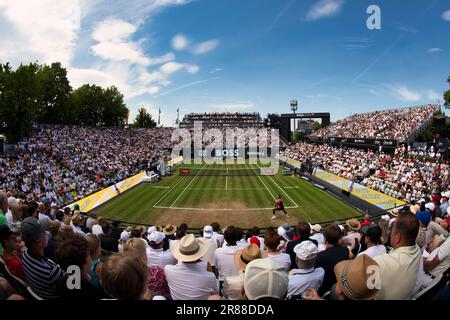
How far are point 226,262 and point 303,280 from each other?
191 centimetres

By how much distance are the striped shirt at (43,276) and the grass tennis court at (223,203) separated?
51.6 ft

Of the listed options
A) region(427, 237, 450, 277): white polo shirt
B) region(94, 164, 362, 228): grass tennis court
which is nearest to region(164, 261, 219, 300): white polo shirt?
region(427, 237, 450, 277): white polo shirt

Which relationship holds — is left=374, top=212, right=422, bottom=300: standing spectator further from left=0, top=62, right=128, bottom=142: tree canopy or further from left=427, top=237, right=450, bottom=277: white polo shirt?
left=0, top=62, right=128, bottom=142: tree canopy

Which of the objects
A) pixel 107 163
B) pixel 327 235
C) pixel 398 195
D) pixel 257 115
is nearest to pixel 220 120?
pixel 257 115

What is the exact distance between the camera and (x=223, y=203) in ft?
85.5

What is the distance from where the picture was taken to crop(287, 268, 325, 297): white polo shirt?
13.0ft

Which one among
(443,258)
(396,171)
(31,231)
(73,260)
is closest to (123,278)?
(73,260)

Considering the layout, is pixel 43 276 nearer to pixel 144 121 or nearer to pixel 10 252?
pixel 10 252

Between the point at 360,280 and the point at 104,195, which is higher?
the point at 360,280

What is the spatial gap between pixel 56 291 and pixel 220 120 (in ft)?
350

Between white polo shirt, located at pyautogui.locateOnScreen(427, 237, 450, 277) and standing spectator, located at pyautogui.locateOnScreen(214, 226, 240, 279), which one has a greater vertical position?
white polo shirt, located at pyautogui.locateOnScreen(427, 237, 450, 277)

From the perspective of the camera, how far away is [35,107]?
1700 inches

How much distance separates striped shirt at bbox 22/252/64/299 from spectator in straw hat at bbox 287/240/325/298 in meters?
3.00

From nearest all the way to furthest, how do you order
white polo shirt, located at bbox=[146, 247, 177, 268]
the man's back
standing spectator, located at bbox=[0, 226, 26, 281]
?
standing spectator, located at bbox=[0, 226, 26, 281]
the man's back
white polo shirt, located at bbox=[146, 247, 177, 268]
